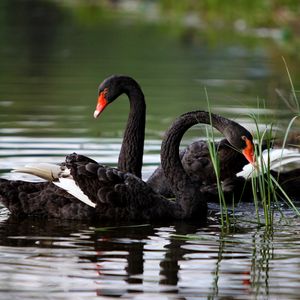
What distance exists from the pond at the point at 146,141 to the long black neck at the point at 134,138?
2.64 ft

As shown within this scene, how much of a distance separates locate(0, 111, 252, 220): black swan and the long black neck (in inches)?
28.6

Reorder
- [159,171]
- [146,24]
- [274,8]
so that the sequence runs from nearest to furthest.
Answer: [159,171] → [274,8] → [146,24]

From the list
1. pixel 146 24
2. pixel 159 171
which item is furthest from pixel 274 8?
pixel 159 171

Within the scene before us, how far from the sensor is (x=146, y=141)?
33.7 ft

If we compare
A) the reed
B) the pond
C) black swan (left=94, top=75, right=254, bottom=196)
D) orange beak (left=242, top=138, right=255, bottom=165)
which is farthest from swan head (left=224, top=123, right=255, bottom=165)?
black swan (left=94, top=75, right=254, bottom=196)

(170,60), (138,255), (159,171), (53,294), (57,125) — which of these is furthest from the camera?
(170,60)

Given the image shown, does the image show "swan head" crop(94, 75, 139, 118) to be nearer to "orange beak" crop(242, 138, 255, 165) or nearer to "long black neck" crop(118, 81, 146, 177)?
"long black neck" crop(118, 81, 146, 177)

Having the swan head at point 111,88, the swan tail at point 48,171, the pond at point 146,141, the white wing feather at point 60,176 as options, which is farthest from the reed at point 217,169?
the swan head at point 111,88

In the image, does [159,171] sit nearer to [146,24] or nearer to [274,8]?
[274,8]

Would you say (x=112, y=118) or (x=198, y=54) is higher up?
(x=198, y=54)

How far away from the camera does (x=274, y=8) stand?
80.3ft

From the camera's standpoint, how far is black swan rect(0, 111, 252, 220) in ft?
22.2

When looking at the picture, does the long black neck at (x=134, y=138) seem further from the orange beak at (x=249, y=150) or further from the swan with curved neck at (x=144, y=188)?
the orange beak at (x=249, y=150)

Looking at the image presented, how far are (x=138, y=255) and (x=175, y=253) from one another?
200mm
